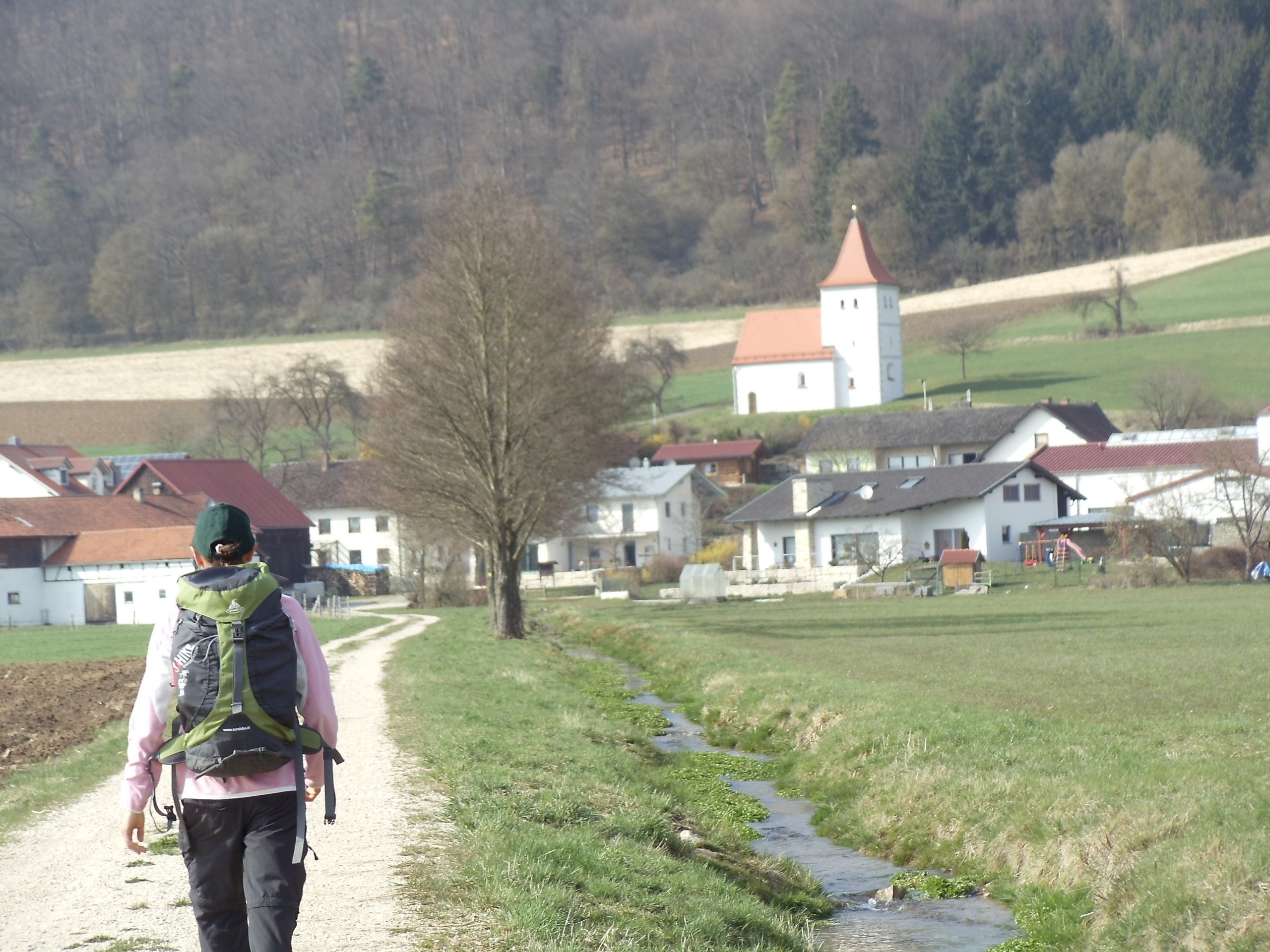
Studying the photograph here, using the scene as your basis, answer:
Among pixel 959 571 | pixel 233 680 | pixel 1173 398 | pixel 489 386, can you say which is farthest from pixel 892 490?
pixel 233 680

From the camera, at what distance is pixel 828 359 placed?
10762 centimetres

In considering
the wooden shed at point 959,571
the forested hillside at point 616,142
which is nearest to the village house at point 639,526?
the wooden shed at point 959,571

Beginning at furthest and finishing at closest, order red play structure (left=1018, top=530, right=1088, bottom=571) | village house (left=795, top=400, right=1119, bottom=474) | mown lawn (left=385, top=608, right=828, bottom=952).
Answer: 1. village house (left=795, top=400, right=1119, bottom=474)
2. red play structure (left=1018, top=530, right=1088, bottom=571)
3. mown lawn (left=385, top=608, right=828, bottom=952)

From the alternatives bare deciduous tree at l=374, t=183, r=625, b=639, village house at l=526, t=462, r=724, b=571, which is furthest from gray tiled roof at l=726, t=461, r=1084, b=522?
bare deciduous tree at l=374, t=183, r=625, b=639

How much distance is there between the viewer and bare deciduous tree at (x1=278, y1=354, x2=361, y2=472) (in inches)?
3637

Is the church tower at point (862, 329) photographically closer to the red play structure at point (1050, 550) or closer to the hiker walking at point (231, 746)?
the red play structure at point (1050, 550)

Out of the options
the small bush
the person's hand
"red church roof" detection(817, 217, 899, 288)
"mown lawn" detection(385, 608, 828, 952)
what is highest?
"red church roof" detection(817, 217, 899, 288)

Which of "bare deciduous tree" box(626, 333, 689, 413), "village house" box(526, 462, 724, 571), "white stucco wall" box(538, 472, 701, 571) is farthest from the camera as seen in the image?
"bare deciduous tree" box(626, 333, 689, 413)

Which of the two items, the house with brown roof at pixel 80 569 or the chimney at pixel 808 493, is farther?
the chimney at pixel 808 493

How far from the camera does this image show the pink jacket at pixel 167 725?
6.04 m

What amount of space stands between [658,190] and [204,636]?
6291 inches

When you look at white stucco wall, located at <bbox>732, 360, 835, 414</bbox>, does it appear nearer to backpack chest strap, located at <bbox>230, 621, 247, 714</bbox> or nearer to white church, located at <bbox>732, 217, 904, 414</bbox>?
white church, located at <bbox>732, 217, 904, 414</bbox>

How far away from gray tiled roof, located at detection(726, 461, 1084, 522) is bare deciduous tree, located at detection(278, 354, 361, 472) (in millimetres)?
33035

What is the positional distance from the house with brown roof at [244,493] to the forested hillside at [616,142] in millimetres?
41342
